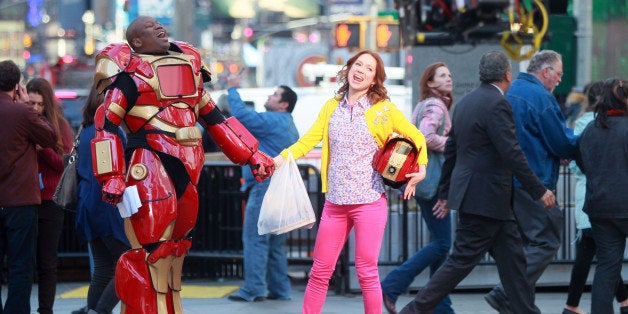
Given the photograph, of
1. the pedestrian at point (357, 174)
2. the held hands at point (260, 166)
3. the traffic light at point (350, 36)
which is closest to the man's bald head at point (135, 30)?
the held hands at point (260, 166)

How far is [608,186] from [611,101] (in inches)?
23.6

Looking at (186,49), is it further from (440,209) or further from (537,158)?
(537,158)

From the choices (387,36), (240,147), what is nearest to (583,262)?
(240,147)

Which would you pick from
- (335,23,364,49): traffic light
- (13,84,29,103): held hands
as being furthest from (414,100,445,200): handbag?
(335,23,364,49): traffic light

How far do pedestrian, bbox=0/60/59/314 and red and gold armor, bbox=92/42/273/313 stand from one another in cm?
117

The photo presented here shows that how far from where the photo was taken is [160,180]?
25.0 feet

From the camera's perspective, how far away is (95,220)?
29.2 ft

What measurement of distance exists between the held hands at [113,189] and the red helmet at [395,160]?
162 centimetres

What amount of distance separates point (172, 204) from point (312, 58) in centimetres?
2264

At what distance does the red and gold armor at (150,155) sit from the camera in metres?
7.57

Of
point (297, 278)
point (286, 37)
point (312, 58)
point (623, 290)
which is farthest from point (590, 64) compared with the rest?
point (286, 37)

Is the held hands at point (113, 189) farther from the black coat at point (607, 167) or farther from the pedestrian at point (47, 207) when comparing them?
the black coat at point (607, 167)

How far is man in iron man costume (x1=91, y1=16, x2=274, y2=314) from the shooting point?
298 inches

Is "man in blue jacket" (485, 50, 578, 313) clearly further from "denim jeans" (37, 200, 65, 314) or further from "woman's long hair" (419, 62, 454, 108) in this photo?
"denim jeans" (37, 200, 65, 314)
